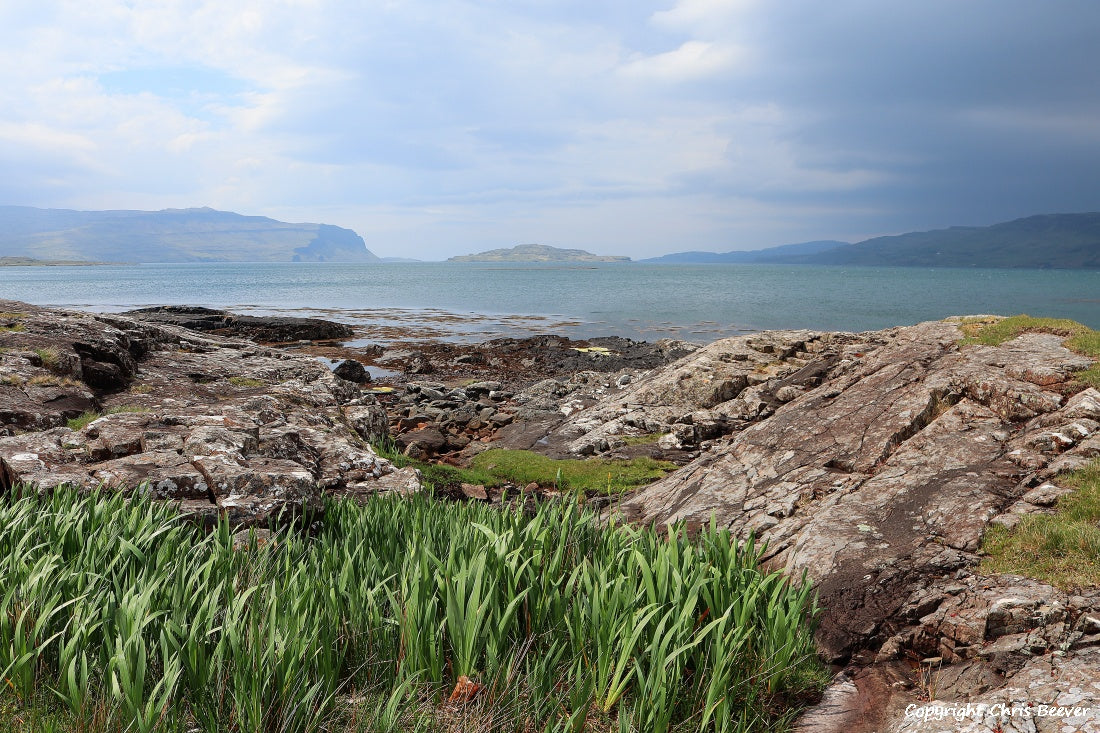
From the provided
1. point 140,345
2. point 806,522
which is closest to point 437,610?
point 806,522

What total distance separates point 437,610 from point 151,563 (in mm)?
2509

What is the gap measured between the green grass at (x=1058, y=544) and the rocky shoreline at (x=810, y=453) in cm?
17

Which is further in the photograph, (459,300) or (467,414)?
(459,300)

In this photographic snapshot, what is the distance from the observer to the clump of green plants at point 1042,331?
959 cm

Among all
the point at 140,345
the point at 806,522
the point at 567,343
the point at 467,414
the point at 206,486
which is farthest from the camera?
the point at 567,343

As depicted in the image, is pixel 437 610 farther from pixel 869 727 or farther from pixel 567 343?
pixel 567 343

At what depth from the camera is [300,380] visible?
45.4 ft

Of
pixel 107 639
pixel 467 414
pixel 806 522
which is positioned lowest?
pixel 467 414

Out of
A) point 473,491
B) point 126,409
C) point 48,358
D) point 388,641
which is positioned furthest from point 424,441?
point 388,641

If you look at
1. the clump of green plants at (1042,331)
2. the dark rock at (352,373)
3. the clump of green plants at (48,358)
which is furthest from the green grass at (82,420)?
the dark rock at (352,373)

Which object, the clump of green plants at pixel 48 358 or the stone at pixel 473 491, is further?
the stone at pixel 473 491

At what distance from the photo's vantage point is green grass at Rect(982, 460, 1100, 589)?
17.0 ft

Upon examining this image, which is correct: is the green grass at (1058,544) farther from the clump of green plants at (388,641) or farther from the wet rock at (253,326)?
the wet rock at (253,326)

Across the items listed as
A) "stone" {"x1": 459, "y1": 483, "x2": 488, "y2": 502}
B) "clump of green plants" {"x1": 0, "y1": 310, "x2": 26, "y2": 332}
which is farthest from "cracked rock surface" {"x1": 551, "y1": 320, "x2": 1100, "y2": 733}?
"clump of green plants" {"x1": 0, "y1": 310, "x2": 26, "y2": 332}
